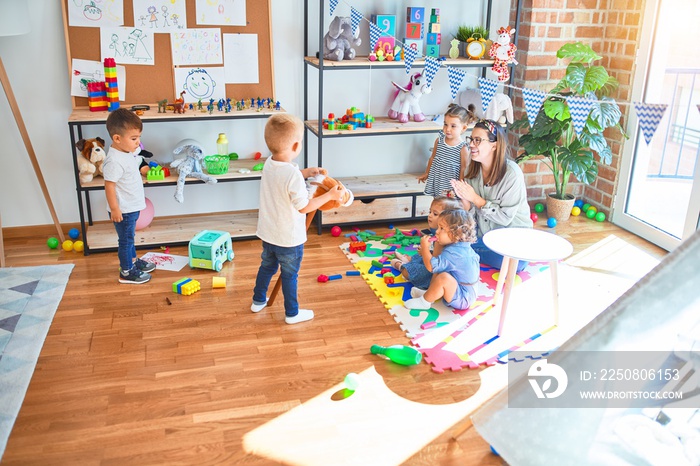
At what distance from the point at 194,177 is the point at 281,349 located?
4.95ft

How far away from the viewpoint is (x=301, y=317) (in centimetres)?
339

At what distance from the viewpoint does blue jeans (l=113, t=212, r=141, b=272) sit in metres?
3.70

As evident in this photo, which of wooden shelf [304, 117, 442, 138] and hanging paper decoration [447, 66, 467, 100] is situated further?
wooden shelf [304, 117, 442, 138]

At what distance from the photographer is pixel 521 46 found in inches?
188

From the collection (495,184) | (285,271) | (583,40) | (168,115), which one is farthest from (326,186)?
(583,40)

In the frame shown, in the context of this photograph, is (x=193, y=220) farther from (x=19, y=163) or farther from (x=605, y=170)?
(x=605, y=170)

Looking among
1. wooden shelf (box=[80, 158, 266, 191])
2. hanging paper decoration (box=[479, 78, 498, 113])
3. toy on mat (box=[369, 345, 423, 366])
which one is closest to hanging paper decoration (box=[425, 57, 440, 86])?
hanging paper decoration (box=[479, 78, 498, 113])

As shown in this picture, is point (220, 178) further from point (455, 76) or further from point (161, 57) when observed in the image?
point (455, 76)

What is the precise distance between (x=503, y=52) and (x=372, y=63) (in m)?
0.90

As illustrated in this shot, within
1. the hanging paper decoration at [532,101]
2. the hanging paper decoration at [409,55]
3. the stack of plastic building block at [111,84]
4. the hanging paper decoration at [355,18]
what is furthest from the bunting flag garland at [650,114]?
the stack of plastic building block at [111,84]

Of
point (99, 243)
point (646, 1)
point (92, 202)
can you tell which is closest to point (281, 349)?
point (99, 243)

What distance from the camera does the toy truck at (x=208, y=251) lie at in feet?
12.8

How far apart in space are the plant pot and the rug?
3.24 m

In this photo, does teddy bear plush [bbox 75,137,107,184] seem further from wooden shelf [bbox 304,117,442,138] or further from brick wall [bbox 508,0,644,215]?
brick wall [bbox 508,0,644,215]
